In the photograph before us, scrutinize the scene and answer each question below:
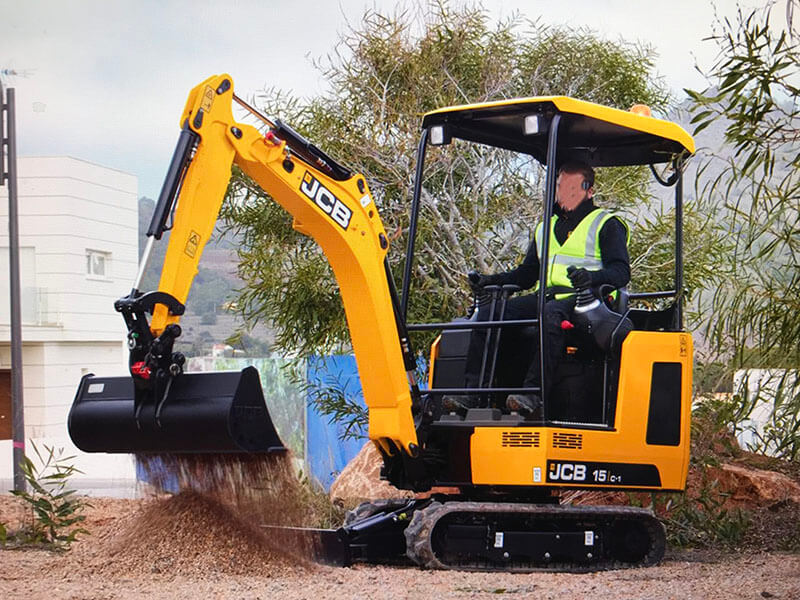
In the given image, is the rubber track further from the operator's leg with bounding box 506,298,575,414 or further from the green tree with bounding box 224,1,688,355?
the green tree with bounding box 224,1,688,355

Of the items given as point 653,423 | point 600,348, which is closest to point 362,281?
point 600,348

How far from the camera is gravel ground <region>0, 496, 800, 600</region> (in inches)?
181

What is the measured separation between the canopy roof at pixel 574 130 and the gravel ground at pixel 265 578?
Result: 2.12 metres

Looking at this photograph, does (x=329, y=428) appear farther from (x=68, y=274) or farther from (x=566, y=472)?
(x=68, y=274)

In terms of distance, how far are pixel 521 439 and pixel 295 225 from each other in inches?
60.3

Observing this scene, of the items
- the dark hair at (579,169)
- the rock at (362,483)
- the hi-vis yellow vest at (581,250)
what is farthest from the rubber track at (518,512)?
the rock at (362,483)

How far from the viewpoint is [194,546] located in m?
5.14

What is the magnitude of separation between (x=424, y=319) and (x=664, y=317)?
3.17m

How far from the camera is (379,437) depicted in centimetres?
573

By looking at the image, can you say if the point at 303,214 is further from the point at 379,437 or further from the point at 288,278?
the point at 288,278

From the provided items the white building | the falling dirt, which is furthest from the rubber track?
the white building

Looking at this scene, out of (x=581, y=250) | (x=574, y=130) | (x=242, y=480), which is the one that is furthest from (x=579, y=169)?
(x=242, y=480)

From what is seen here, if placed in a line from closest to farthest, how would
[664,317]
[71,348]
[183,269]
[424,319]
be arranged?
[183,269] → [664,317] → [424,319] → [71,348]

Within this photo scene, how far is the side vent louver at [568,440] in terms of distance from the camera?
5.45 meters
